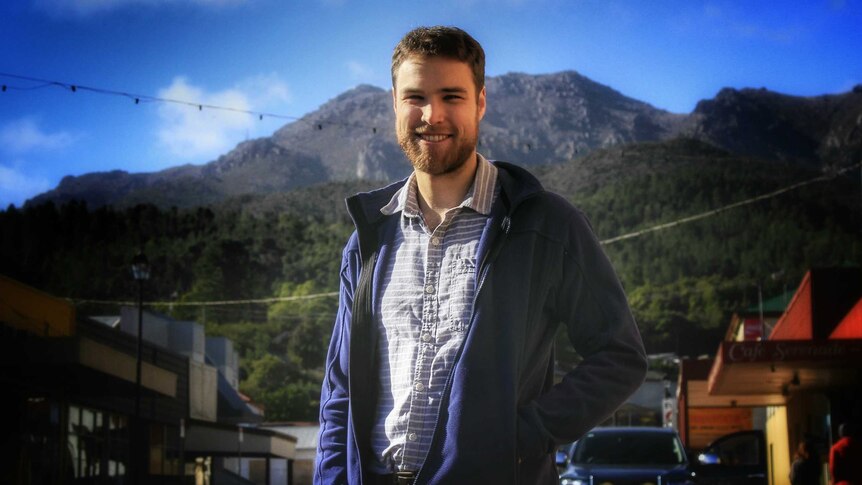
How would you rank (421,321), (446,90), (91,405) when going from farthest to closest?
(91,405)
(446,90)
(421,321)

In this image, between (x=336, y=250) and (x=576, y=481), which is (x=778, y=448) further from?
(x=336, y=250)

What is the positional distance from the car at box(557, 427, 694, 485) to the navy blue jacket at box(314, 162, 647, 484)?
1026 centimetres

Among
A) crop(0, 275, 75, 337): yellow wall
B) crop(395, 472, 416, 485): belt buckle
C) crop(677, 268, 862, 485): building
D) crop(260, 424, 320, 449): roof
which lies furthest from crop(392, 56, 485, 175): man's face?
crop(260, 424, 320, 449): roof

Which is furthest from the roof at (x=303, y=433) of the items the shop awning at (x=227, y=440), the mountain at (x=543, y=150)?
the mountain at (x=543, y=150)

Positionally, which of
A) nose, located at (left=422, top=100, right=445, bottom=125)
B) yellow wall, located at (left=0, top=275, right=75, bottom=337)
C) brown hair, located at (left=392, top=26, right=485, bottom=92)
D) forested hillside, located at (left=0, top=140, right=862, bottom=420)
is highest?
forested hillside, located at (left=0, top=140, right=862, bottom=420)

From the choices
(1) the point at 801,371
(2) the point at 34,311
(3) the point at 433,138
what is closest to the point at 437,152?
(3) the point at 433,138

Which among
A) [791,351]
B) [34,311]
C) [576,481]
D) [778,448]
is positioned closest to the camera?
[576,481]

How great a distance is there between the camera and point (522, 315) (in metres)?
3.15

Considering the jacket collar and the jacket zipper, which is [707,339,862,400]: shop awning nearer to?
the jacket collar

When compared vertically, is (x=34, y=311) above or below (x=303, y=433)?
above

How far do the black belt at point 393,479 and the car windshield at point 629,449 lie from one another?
1101cm

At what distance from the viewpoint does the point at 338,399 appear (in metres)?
3.34

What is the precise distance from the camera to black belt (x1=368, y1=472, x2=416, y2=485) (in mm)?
3111

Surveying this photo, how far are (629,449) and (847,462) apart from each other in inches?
94.9
